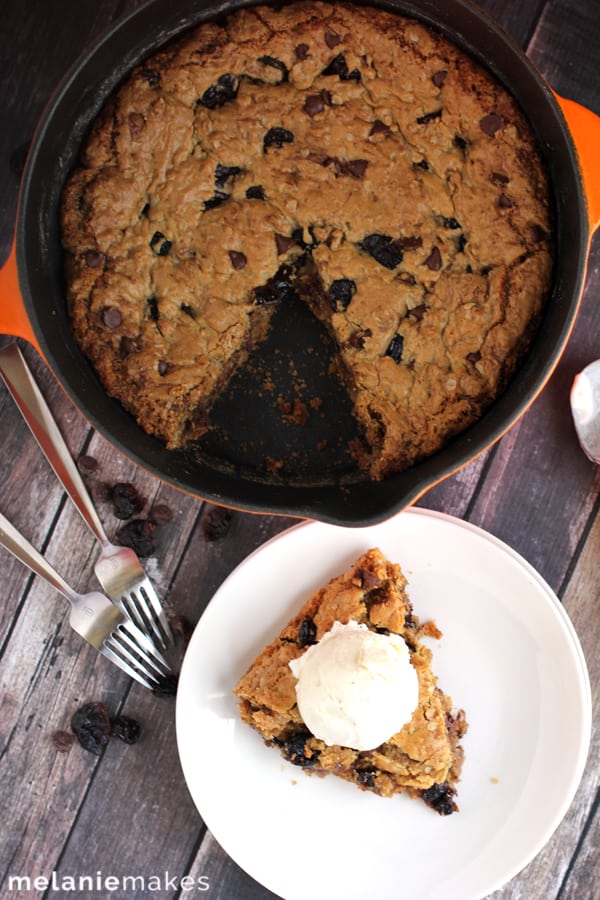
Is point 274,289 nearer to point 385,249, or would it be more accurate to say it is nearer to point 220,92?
point 385,249

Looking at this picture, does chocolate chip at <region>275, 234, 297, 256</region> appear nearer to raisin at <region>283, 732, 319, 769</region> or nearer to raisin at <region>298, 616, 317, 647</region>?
raisin at <region>298, 616, 317, 647</region>

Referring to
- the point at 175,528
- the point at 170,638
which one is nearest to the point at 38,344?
the point at 175,528

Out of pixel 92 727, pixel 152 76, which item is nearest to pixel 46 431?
pixel 92 727

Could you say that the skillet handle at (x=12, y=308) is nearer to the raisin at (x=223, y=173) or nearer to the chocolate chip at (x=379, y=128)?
the raisin at (x=223, y=173)

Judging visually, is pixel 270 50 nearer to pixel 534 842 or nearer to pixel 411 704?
pixel 411 704

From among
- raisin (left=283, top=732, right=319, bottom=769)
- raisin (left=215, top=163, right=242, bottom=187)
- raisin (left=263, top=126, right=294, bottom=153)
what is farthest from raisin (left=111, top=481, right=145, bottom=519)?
raisin (left=263, top=126, right=294, bottom=153)

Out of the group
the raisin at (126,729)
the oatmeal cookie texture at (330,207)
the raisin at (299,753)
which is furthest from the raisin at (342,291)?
the raisin at (126,729)
